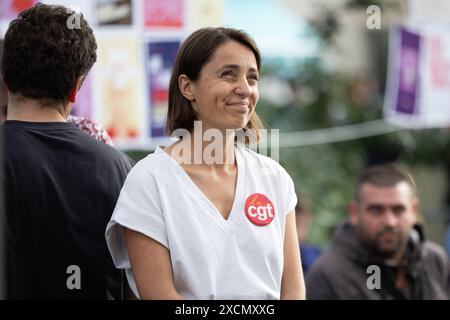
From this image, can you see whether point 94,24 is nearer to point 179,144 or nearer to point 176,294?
point 179,144

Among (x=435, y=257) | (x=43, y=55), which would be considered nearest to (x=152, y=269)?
(x=43, y=55)

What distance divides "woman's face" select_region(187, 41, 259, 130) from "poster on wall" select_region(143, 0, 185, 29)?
2.30 meters

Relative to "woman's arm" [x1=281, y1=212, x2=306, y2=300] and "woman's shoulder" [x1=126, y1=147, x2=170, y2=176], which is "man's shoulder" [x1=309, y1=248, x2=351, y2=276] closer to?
"woman's arm" [x1=281, y1=212, x2=306, y2=300]

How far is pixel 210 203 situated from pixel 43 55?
64cm

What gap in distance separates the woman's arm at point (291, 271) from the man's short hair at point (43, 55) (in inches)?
29.8

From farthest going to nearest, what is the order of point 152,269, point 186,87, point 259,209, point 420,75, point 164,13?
point 420,75
point 164,13
point 186,87
point 259,209
point 152,269

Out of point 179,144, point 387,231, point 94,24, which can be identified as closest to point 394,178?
point 387,231

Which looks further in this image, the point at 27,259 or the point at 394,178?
the point at 394,178

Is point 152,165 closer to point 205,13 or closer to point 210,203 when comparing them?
point 210,203

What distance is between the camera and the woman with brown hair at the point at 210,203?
251 cm

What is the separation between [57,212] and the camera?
2.66 meters

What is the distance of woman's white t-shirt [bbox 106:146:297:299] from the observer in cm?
250

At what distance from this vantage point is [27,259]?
2.64 m

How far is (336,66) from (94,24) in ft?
16.2
